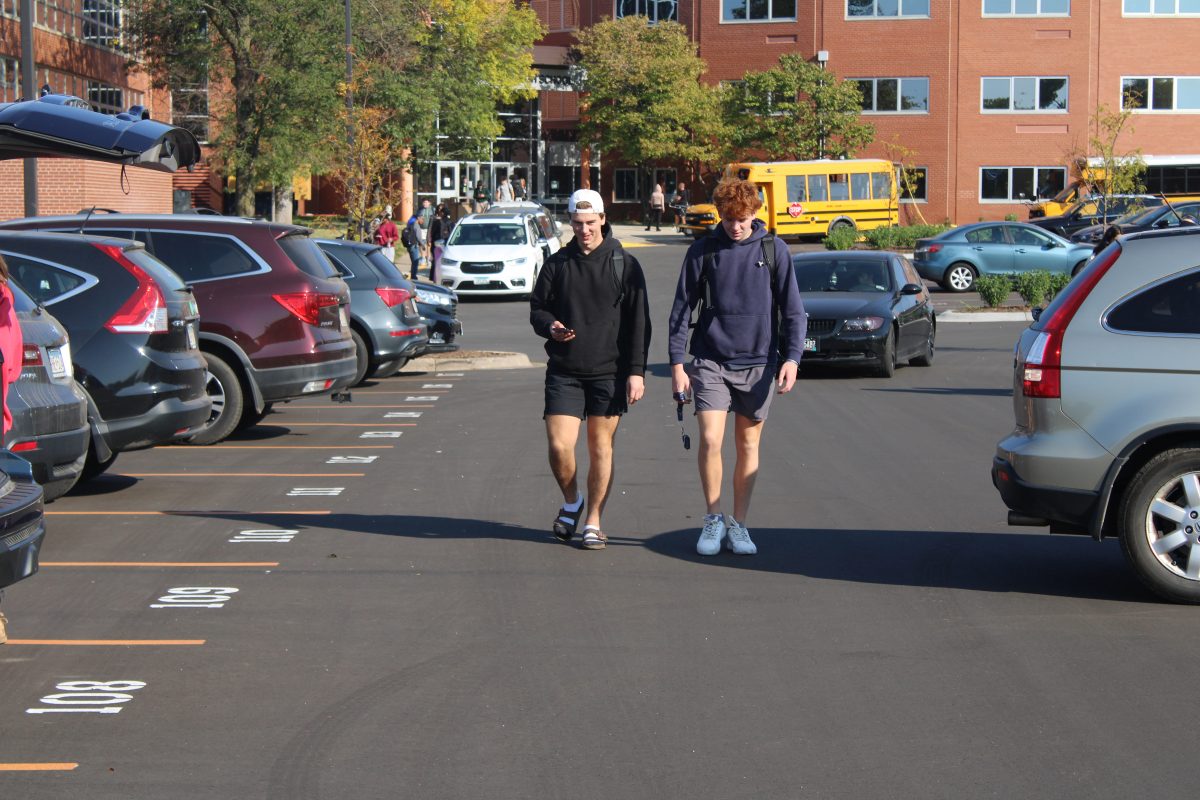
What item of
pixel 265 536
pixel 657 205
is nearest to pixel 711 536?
pixel 265 536

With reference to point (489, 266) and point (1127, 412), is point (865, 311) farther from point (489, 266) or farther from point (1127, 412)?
point (489, 266)

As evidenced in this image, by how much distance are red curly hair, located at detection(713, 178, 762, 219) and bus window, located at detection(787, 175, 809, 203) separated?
41.7 meters

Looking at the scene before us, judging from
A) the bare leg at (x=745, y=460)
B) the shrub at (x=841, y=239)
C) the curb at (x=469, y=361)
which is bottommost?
the curb at (x=469, y=361)

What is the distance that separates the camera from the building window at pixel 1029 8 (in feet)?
196

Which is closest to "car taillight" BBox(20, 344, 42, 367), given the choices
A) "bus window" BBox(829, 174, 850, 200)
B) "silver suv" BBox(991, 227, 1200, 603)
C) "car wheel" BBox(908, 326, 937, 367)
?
"silver suv" BBox(991, 227, 1200, 603)

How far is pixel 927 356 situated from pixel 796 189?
29.7 meters

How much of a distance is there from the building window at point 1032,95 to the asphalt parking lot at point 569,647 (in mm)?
51544

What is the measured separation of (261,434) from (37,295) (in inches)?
160

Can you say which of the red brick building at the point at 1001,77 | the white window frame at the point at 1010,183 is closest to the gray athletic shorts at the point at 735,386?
the red brick building at the point at 1001,77

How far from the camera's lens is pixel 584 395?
28.8 ft

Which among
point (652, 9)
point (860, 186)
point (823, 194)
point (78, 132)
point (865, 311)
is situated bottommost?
point (865, 311)

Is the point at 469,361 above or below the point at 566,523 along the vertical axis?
above

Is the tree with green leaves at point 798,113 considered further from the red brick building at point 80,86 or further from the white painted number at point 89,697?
the white painted number at point 89,697

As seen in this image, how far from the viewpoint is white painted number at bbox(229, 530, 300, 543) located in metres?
9.21
